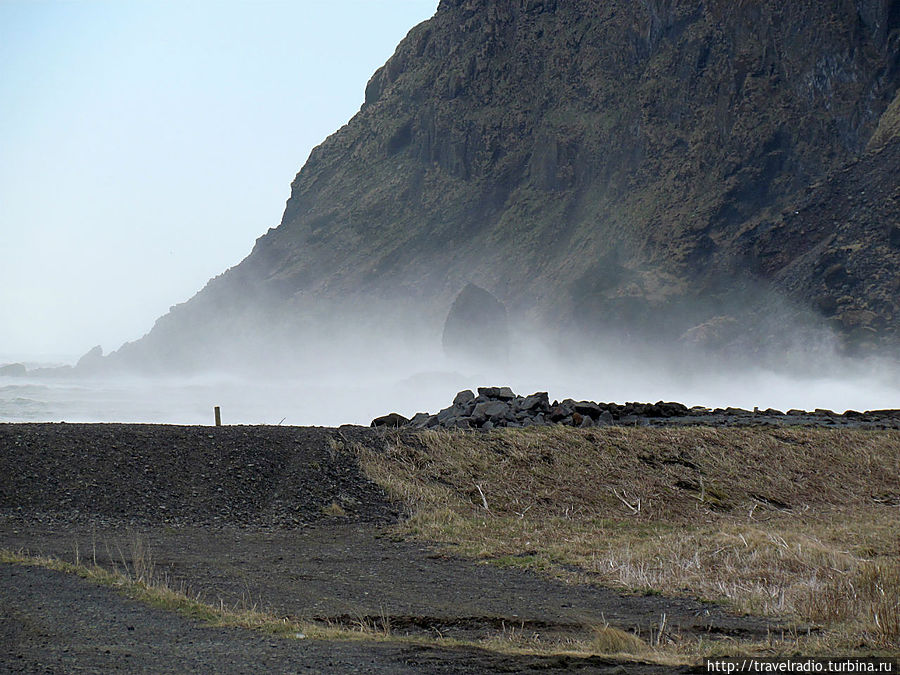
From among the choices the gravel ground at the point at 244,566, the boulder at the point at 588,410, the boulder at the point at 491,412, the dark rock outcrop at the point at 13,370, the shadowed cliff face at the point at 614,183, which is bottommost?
the gravel ground at the point at 244,566

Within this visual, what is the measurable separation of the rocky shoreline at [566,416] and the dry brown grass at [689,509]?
192cm

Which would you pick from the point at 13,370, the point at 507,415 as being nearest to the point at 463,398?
the point at 507,415

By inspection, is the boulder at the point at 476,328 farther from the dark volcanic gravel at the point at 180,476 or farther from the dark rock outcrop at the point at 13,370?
the dark volcanic gravel at the point at 180,476

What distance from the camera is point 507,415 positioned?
26.1 meters

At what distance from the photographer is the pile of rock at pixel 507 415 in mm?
25578

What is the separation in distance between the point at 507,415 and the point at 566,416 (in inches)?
70.7

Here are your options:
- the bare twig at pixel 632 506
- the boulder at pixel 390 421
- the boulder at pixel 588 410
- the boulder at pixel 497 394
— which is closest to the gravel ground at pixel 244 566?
the boulder at pixel 390 421

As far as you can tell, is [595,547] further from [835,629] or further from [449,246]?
[449,246]

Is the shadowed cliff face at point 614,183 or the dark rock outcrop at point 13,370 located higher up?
the shadowed cliff face at point 614,183

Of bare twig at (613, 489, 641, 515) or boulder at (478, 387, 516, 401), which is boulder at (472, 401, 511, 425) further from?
bare twig at (613, 489, 641, 515)

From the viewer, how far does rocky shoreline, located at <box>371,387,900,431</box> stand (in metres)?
25.8

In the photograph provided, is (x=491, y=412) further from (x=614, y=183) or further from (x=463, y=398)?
(x=614, y=183)

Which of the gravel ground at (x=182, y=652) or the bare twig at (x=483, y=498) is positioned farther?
the bare twig at (x=483, y=498)

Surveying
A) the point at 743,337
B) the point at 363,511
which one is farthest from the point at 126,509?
the point at 743,337
